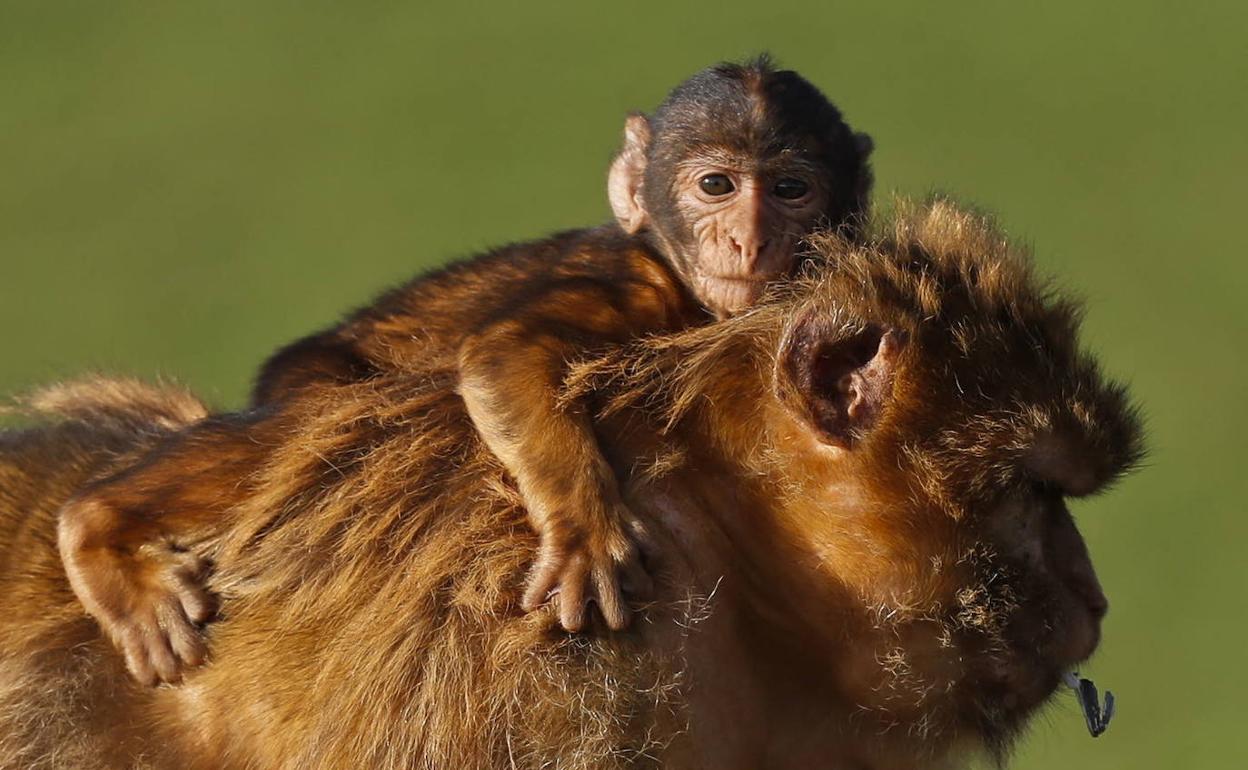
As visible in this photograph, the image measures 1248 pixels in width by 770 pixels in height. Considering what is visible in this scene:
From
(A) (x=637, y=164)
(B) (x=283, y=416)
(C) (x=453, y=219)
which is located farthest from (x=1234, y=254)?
(B) (x=283, y=416)

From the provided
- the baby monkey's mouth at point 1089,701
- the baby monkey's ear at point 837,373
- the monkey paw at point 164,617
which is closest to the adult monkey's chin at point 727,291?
the baby monkey's ear at point 837,373

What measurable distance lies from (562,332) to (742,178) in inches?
32.3

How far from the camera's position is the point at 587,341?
13.5 ft

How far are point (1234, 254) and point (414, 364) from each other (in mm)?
18437

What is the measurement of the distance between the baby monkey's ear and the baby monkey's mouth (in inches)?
26.7

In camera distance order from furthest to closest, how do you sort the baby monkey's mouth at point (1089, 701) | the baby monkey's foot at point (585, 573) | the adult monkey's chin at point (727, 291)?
1. the adult monkey's chin at point (727, 291)
2. the baby monkey's mouth at point (1089, 701)
3. the baby monkey's foot at point (585, 573)

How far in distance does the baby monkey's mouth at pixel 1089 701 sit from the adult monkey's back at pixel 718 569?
5 centimetres

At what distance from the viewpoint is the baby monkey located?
3.84 metres

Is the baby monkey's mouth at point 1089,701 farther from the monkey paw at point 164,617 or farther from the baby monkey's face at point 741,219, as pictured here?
the monkey paw at point 164,617

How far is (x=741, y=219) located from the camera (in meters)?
4.56

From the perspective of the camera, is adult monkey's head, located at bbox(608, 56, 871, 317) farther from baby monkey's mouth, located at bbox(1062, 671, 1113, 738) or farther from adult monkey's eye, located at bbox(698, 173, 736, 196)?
baby monkey's mouth, located at bbox(1062, 671, 1113, 738)

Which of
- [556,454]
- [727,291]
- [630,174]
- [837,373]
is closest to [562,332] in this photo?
[556,454]

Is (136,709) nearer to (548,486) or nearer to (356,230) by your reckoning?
(548,486)

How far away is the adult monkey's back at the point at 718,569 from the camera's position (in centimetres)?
383
